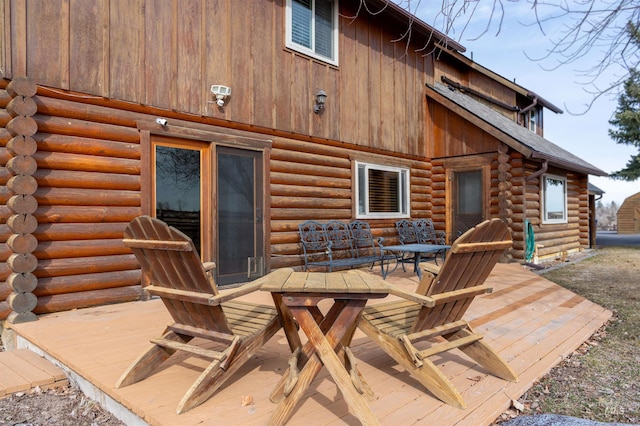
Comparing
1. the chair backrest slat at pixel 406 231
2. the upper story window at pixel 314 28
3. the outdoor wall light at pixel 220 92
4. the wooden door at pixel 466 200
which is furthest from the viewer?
the wooden door at pixel 466 200

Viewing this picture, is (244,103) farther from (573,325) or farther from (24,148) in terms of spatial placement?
(573,325)

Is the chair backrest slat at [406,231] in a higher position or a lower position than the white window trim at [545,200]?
lower

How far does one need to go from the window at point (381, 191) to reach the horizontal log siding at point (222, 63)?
50 centimetres

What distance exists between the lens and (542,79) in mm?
3777

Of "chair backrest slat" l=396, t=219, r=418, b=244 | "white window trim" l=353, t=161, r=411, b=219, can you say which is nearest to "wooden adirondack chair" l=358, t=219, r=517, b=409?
"white window trim" l=353, t=161, r=411, b=219

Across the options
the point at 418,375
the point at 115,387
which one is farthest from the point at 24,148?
the point at 418,375

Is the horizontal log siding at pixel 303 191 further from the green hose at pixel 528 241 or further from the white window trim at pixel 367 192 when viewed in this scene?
the green hose at pixel 528 241

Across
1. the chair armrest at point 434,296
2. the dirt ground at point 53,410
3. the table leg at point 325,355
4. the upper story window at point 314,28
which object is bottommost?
the dirt ground at point 53,410

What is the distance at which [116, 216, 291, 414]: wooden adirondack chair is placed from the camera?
6.98 ft

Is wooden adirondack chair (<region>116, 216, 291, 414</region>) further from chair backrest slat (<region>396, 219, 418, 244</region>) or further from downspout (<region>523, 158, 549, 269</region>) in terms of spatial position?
downspout (<region>523, 158, 549, 269</region>)

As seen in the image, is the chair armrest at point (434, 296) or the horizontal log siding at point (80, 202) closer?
the chair armrest at point (434, 296)

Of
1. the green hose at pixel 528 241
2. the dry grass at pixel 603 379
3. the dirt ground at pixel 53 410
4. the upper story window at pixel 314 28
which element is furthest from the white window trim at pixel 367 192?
the dirt ground at pixel 53 410

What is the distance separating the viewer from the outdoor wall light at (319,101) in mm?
6759

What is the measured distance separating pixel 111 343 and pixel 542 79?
4416 millimetres
